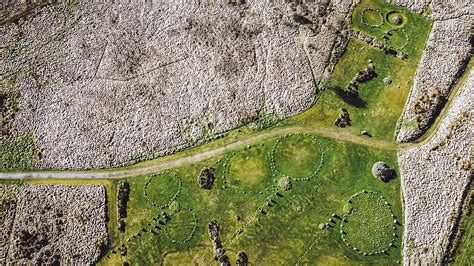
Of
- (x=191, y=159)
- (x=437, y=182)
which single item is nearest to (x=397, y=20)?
(x=437, y=182)

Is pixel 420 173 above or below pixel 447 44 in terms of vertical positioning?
below

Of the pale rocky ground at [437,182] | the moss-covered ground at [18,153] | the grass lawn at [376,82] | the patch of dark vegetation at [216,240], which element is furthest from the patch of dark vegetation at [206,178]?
the pale rocky ground at [437,182]

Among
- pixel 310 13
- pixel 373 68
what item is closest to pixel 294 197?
pixel 373 68

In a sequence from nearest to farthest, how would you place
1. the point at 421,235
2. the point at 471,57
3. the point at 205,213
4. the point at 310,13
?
1. the point at 421,235
2. the point at 205,213
3. the point at 471,57
4. the point at 310,13

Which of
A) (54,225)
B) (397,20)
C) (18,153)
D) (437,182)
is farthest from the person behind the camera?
(397,20)

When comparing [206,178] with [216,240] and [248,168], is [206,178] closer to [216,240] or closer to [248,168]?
[248,168]

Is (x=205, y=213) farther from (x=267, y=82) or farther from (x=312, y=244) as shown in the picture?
(x=267, y=82)

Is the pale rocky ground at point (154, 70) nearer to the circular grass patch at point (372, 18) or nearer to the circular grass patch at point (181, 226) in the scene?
the circular grass patch at point (372, 18)

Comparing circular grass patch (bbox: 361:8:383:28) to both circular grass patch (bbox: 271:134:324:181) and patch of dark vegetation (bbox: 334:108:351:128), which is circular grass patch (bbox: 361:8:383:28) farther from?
circular grass patch (bbox: 271:134:324:181)
